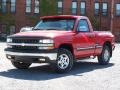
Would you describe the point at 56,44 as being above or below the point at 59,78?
above

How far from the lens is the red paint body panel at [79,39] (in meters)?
12.6

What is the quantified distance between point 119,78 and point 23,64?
3506 mm

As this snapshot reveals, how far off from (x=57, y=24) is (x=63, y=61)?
160cm

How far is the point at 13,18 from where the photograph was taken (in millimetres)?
57000

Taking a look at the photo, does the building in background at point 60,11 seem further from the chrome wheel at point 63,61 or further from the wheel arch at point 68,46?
the chrome wheel at point 63,61

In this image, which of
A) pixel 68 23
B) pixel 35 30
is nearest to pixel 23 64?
pixel 35 30

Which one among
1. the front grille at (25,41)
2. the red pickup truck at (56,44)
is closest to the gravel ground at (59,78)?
the red pickup truck at (56,44)

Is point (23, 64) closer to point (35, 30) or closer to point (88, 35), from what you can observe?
point (35, 30)

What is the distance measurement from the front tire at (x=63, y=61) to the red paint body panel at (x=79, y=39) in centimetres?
29

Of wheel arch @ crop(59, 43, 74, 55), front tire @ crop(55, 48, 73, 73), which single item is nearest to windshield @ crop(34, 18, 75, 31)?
wheel arch @ crop(59, 43, 74, 55)

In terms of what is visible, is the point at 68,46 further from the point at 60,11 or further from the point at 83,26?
the point at 60,11

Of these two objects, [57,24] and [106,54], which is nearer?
[57,24]

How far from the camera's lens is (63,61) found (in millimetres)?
12891

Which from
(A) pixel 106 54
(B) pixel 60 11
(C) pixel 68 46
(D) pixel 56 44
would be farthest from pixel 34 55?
(B) pixel 60 11
